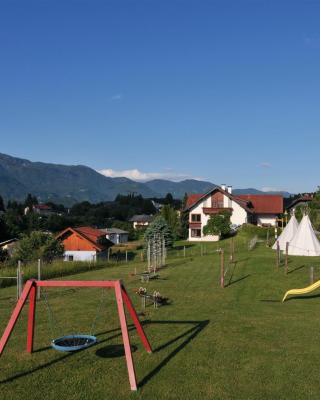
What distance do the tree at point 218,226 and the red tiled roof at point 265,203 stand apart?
35.3 feet

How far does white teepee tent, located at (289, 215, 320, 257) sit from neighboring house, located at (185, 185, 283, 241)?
3333 centimetres

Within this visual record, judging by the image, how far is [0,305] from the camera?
66.4 feet

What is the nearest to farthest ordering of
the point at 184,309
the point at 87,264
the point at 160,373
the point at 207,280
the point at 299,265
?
the point at 160,373
the point at 184,309
the point at 207,280
the point at 299,265
the point at 87,264

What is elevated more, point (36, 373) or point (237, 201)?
point (237, 201)

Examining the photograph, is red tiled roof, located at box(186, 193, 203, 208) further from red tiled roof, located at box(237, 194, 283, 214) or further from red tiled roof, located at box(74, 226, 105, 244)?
red tiled roof, located at box(74, 226, 105, 244)

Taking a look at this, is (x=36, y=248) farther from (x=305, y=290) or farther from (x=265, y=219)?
(x=265, y=219)

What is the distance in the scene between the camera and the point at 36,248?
46250 millimetres

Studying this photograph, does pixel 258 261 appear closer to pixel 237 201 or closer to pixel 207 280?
pixel 207 280

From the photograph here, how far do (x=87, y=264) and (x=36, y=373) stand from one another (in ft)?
98.7

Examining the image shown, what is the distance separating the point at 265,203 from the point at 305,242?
1743 inches

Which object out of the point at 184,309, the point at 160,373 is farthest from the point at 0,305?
the point at 160,373

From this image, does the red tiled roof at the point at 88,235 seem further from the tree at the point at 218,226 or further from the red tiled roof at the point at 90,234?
the tree at the point at 218,226

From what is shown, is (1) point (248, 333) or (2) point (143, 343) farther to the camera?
→ (1) point (248, 333)

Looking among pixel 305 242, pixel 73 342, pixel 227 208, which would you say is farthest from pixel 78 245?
pixel 73 342
